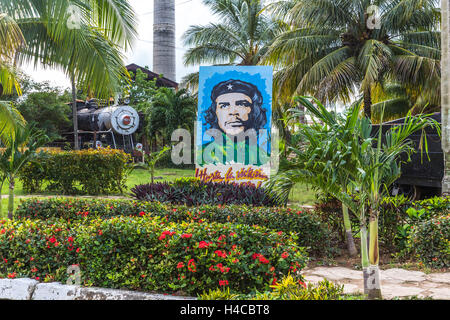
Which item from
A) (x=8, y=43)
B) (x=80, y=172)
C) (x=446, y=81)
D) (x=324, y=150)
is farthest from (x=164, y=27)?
(x=324, y=150)

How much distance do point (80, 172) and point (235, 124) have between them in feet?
17.7

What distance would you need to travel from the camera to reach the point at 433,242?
528 cm

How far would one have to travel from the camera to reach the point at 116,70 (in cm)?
825

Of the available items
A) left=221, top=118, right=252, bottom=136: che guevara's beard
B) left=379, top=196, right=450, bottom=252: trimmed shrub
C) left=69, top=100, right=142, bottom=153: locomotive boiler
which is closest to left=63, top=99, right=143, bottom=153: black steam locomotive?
left=69, top=100, right=142, bottom=153: locomotive boiler

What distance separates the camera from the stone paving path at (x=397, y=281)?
4312 millimetres

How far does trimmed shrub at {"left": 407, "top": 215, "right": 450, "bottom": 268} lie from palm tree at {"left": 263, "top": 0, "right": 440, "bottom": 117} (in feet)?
28.1

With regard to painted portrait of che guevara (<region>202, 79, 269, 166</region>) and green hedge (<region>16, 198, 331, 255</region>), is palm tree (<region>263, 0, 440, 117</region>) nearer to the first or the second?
painted portrait of che guevara (<region>202, 79, 269, 166</region>)

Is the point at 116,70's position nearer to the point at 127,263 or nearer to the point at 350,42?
the point at 127,263

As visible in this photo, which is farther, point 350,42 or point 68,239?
point 350,42

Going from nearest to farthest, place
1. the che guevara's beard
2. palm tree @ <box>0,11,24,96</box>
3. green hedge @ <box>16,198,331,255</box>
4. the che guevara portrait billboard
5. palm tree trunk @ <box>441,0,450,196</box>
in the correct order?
green hedge @ <box>16,198,331,255</box>, palm tree trunk @ <box>441,0,450,196</box>, palm tree @ <box>0,11,24,96</box>, the che guevara portrait billboard, the che guevara's beard

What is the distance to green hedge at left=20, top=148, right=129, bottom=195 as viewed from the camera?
506 inches

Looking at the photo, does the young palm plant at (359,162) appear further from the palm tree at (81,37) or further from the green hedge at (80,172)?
the green hedge at (80,172)
